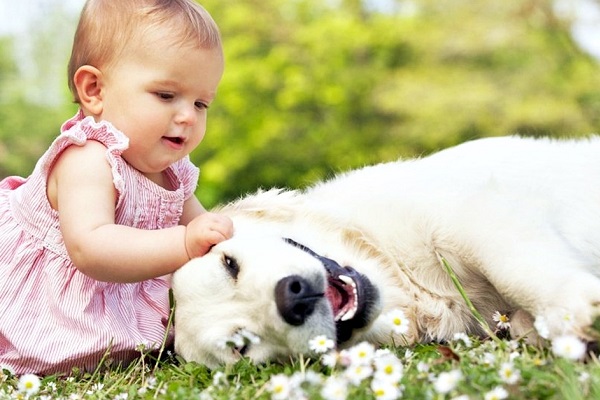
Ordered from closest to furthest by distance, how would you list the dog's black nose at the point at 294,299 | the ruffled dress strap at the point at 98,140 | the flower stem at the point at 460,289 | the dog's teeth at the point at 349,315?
1. the dog's black nose at the point at 294,299
2. the flower stem at the point at 460,289
3. the dog's teeth at the point at 349,315
4. the ruffled dress strap at the point at 98,140

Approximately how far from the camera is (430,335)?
9.55ft

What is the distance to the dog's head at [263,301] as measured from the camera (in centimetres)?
254

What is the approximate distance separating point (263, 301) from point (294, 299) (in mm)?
117

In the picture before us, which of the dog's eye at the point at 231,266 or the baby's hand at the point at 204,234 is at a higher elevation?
the baby's hand at the point at 204,234

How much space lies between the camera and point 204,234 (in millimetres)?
2799

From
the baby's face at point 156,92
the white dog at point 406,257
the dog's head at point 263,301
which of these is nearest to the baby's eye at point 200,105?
the baby's face at point 156,92

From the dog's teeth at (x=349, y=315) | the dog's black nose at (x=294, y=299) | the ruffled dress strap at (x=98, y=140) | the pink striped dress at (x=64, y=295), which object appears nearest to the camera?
the dog's black nose at (x=294, y=299)

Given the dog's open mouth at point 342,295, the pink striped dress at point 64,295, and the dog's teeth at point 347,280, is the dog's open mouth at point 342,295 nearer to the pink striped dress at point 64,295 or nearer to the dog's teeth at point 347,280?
the dog's teeth at point 347,280

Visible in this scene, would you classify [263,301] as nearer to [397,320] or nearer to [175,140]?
[397,320]

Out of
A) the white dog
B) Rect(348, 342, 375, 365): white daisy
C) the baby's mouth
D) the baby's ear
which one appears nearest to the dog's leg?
the white dog

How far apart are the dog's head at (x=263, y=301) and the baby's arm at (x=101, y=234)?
118mm

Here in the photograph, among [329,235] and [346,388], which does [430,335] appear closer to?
[329,235]

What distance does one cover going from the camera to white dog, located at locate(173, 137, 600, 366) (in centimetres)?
256

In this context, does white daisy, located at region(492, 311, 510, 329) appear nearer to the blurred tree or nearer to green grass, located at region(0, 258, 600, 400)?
green grass, located at region(0, 258, 600, 400)
